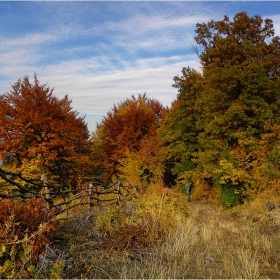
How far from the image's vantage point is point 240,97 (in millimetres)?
20672

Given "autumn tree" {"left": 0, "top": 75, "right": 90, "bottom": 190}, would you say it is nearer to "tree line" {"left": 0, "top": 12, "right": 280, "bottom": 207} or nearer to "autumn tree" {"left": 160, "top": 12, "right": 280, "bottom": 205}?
"tree line" {"left": 0, "top": 12, "right": 280, "bottom": 207}

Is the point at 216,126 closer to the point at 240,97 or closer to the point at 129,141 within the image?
the point at 240,97

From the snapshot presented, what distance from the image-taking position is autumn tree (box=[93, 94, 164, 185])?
28500 millimetres

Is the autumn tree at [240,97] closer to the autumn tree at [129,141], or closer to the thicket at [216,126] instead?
the thicket at [216,126]

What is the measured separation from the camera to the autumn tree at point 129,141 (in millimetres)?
28500

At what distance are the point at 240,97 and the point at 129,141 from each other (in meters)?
14.7

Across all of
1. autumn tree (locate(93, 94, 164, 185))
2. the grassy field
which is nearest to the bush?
the grassy field

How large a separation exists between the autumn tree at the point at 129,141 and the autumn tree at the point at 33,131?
22.0 ft

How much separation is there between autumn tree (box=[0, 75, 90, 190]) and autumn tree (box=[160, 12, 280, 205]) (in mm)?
10654

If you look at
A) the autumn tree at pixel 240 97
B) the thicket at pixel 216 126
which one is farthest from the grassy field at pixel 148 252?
the autumn tree at pixel 240 97

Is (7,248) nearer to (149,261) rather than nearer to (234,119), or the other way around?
(149,261)

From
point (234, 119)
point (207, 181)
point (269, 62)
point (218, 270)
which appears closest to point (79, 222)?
point (218, 270)

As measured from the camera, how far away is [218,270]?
446cm

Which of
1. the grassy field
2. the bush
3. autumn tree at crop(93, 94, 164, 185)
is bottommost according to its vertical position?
the grassy field
